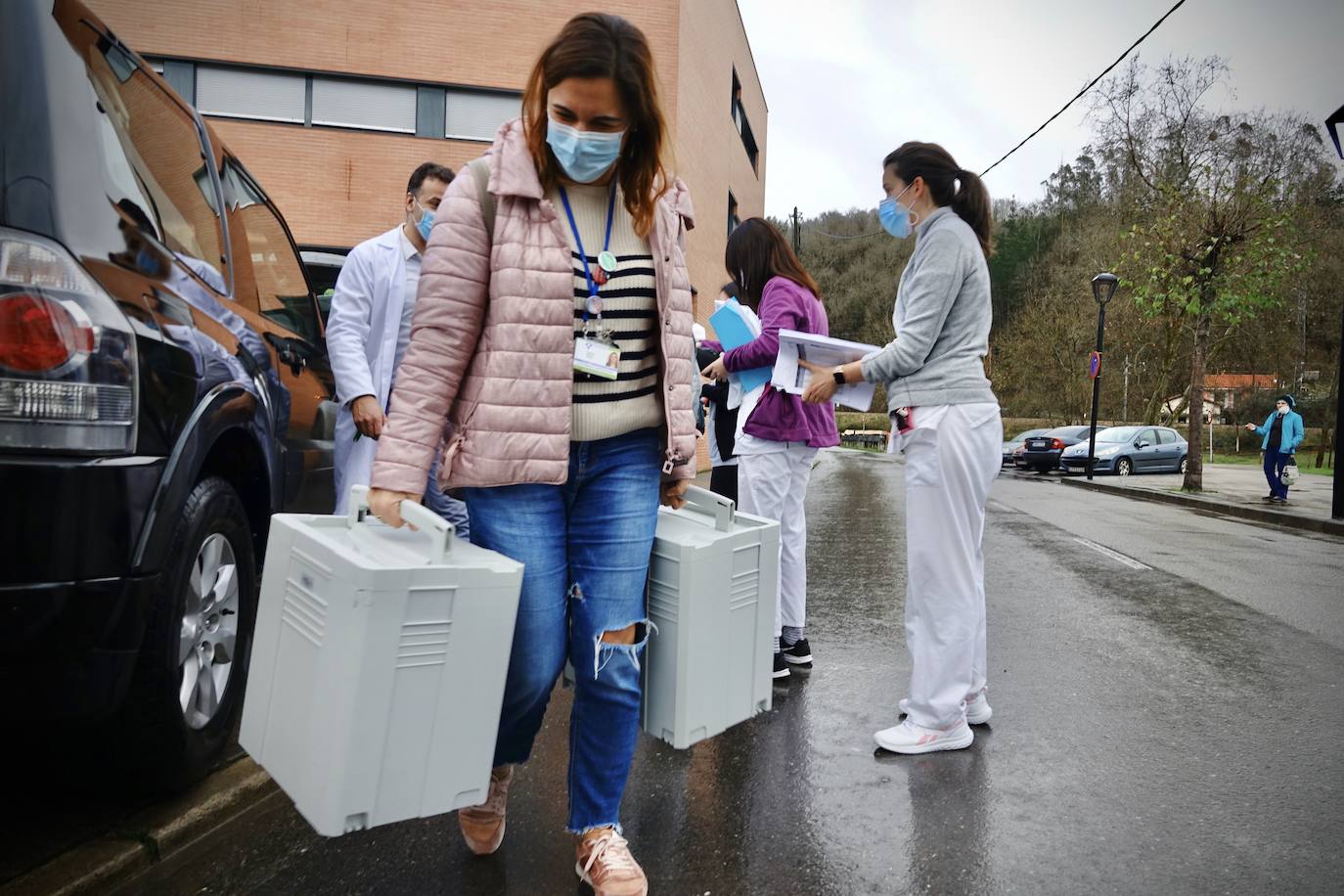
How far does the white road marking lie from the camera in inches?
320

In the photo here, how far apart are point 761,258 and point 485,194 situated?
2.37 meters

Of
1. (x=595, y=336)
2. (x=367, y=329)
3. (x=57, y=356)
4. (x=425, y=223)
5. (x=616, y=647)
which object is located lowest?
(x=616, y=647)

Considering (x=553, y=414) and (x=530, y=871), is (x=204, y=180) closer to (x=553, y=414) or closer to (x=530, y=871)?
(x=553, y=414)

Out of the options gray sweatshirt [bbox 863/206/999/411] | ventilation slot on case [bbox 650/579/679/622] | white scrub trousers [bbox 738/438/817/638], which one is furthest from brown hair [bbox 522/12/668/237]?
white scrub trousers [bbox 738/438/817/638]

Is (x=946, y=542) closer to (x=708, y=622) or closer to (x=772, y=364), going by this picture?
(x=772, y=364)

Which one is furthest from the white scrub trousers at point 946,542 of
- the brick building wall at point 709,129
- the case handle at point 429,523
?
the brick building wall at point 709,129

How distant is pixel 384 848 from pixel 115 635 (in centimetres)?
91

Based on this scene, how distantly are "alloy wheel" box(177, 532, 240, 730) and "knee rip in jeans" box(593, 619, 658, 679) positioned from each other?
1125 millimetres

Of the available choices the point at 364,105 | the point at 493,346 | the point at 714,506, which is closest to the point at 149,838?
the point at 493,346

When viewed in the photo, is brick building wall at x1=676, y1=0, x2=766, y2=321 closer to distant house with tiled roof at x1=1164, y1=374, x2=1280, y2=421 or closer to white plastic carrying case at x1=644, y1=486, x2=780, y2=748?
white plastic carrying case at x1=644, y1=486, x2=780, y2=748

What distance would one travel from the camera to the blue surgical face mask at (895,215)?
3.54 metres

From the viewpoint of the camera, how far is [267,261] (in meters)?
3.92

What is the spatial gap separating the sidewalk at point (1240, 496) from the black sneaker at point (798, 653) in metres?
11.3

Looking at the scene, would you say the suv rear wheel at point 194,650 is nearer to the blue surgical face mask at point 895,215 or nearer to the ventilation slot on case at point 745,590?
the ventilation slot on case at point 745,590
